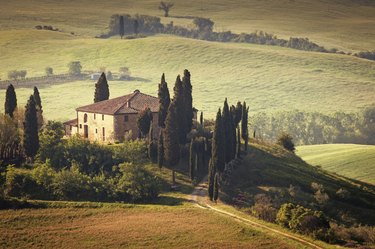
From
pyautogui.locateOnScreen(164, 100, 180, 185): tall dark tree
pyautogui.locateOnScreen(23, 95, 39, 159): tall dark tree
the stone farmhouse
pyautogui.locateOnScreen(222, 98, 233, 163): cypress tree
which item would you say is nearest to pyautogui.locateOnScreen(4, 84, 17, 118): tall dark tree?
the stone farmhouse

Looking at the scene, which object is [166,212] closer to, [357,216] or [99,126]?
[357,216]

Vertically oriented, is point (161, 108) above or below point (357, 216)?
above

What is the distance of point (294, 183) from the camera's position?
91438 millimetres

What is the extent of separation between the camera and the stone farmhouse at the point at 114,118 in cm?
10181

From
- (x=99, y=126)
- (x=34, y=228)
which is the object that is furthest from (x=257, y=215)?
(x=99, y=126)

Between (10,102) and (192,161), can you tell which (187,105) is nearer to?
(192,161)

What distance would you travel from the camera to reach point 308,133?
594 ft

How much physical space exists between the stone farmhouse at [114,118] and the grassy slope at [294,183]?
17.0m

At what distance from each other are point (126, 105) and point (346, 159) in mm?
49731

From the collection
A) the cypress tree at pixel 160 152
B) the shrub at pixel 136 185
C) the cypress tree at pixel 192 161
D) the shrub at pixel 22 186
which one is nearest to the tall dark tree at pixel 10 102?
the shrub at pixel 22 186

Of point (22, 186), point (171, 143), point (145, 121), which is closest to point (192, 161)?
point (171, 143)

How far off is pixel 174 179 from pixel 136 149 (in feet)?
21.2

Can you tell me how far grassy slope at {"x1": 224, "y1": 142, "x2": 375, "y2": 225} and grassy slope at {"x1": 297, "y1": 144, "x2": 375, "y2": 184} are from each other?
17.6m

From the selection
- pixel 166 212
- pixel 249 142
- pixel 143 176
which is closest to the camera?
pixel 166 212
